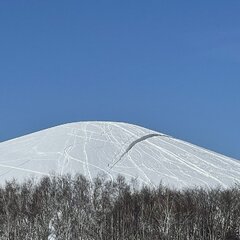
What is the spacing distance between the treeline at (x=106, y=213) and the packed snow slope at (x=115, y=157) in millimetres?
9583

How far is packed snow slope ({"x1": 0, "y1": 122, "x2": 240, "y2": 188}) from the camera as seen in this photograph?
70812 millimetres

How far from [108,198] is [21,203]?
8132 mm

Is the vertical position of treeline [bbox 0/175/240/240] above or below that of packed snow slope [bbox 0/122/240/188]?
above

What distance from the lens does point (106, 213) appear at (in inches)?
1806

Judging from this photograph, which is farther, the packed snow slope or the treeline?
the packed snow slope

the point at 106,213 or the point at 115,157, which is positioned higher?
the point at 106,213

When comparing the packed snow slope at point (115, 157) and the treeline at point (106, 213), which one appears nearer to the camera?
the treeline at point (106, 213)

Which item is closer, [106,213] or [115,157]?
[106,213]

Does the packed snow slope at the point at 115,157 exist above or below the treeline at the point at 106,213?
below

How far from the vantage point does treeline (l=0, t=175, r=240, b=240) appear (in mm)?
35594

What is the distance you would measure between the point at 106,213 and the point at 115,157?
29.2 m

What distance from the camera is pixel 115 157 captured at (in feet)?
246

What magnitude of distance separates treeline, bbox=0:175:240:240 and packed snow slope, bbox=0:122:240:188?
9583 mm

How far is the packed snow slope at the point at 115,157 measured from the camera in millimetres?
70812
